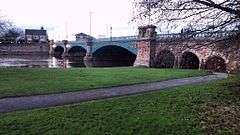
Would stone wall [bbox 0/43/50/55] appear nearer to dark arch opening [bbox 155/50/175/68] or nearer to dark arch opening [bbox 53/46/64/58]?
dark arch opening [bbox 53/46/64/58]

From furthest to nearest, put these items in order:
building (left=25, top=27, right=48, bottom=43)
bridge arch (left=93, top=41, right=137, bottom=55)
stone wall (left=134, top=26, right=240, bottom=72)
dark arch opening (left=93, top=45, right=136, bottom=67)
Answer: building (left=25, top=27, right=48, bottom=43) → dark arch opening (left=93, top=45, right=136, bottom=67) → bridge arch (left=93, top=41, right=137, bottom=55) → stone wall (left=134, top=26, right=240, bottom=72)

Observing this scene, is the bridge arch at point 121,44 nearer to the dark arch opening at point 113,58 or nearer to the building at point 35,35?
the dark arch opening at point 113,58

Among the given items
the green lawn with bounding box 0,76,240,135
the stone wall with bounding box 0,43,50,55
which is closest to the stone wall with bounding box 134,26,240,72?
the green lawn with bounding box 0,76,240,135

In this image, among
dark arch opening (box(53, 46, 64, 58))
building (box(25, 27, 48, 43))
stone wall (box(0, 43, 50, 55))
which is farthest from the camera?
building (box(25, 27, 48, 43))

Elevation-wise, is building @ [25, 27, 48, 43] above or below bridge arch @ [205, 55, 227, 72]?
above

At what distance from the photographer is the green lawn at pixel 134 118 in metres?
11.0

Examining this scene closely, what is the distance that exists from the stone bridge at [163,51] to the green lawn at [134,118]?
1974mm

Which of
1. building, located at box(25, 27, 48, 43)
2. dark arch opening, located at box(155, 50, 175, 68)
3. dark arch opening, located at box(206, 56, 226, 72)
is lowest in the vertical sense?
dark arch opening, located at box(206, 56, 226, 72)

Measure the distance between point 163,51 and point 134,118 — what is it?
25.2ft

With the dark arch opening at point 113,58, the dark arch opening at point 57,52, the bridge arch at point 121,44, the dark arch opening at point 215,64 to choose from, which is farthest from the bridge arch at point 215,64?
the dark arch opening at point 57,52

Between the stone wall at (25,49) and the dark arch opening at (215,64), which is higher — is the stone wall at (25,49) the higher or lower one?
the higher one

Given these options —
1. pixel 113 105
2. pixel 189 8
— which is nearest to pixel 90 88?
pixel 113 105

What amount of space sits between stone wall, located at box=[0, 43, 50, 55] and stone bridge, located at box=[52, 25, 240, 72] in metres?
12.3

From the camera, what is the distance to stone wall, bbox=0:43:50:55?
117125 mm
